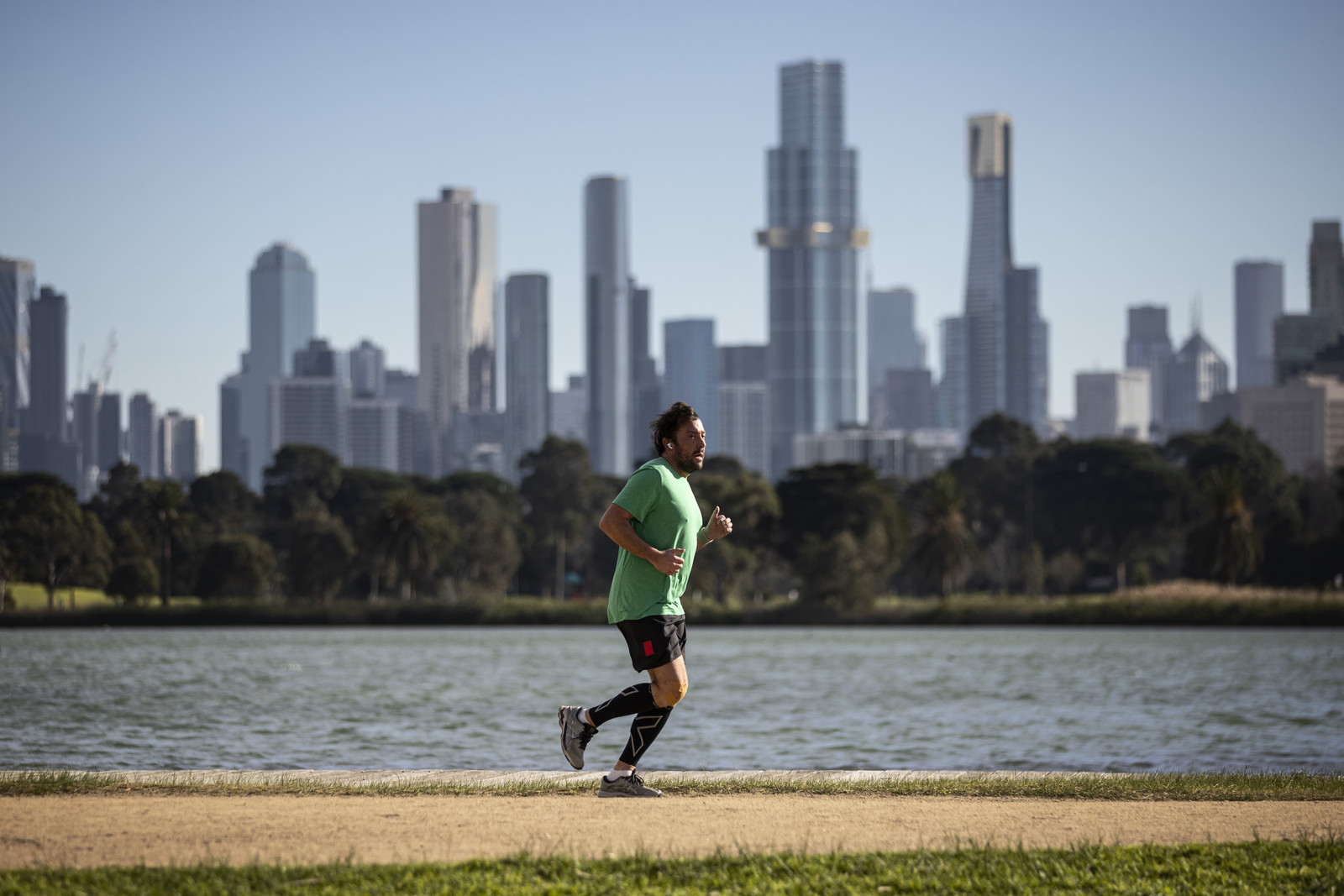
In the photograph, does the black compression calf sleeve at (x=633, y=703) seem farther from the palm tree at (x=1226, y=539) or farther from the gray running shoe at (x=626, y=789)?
the palm tree at (x=1226, y=539)

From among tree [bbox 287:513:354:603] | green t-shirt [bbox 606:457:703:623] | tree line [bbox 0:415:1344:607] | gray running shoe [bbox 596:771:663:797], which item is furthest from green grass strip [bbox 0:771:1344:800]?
tree [bbox 287:513:354:603]

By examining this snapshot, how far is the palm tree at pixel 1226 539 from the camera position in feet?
271

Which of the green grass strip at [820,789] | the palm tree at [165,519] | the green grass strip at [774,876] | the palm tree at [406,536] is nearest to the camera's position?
the green grass strip at [774,876]

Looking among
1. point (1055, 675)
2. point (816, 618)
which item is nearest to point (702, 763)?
point (1055, 675)

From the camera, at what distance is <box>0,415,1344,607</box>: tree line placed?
89.1 metres

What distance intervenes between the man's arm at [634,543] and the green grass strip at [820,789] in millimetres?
1665

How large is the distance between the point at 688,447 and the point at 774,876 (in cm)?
298

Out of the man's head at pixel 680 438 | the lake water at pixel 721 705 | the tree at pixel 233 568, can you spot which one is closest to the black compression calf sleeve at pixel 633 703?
the man's head at pixel 680 438

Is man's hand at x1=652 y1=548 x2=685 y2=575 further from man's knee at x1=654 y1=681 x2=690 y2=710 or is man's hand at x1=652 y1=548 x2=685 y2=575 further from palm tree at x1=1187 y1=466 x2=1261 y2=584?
palm tree at x1=1187 y1=466 x2=1261 y2=584

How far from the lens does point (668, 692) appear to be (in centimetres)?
948

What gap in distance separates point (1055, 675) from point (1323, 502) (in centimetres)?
7171

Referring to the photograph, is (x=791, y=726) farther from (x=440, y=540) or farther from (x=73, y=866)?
(x=440, y=540)

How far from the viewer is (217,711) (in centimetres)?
3033

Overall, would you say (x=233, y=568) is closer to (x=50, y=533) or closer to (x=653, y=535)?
(x=50, y=533)
